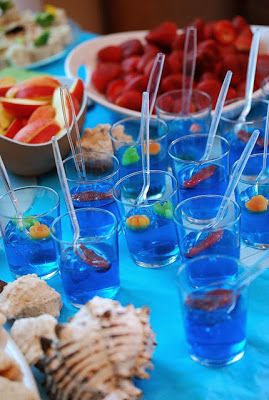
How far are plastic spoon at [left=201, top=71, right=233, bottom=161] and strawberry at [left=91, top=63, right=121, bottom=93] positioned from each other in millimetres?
500

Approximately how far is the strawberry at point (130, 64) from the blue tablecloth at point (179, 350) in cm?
66

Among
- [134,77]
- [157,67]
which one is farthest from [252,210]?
[134,77]

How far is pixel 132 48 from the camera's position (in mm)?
1604

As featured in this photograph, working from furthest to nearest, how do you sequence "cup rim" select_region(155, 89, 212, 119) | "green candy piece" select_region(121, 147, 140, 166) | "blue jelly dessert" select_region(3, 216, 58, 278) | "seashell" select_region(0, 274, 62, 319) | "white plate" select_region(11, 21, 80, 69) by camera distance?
"white plate" select_region(11, 21, 80, 69), "cup rim" select_region(155, 89, 212, 119), "green candy piece" select_region(121, 147, 140, 166), "blue jelly dessert" select_region(3, 216, 58, 278), "seashell" select_region(0, 274, 62, 319)

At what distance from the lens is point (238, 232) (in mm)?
877

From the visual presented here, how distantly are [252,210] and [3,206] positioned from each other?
38 centimetres

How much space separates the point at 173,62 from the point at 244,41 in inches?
8.3

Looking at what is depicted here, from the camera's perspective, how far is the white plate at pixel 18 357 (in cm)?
69

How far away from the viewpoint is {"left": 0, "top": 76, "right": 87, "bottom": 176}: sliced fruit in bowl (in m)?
1.18

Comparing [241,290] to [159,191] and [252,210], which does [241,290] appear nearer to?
[252,210]

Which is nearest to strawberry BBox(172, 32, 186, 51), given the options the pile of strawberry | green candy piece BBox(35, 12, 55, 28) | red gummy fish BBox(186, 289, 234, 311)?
the pile of strawberry

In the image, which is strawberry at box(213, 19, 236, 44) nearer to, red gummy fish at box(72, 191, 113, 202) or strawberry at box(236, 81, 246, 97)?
strawberry at box(236, 81, 246, 97)

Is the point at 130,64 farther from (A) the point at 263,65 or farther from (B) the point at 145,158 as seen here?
(B) the point at 145,158

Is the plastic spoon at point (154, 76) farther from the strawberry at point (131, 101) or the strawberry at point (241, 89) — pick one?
the strawberry at point (241, 89)
